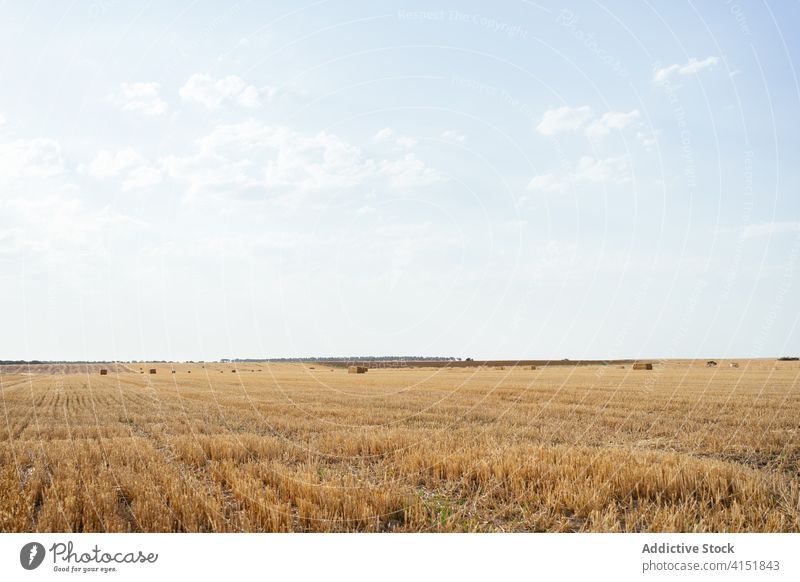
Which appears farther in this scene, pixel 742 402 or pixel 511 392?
pixel 511 392

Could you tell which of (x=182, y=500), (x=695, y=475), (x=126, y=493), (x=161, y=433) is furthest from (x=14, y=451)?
(x=695, y=475)

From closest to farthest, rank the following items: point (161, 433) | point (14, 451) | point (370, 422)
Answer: point (14, 451) < point (161, 433) < point (370, 422)

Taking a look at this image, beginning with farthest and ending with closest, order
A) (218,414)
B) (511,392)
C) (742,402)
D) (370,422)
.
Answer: (511,392)
(742,402)
(218,414)
(370,422)

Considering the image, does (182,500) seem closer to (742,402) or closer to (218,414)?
(218,414)

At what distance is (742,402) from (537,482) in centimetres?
1861

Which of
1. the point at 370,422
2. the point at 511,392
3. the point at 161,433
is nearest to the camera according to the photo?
the point at 161,433

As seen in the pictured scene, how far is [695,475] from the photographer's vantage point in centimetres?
802

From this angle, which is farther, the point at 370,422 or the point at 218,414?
the point at 218,414

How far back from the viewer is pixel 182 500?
699 centimetres
